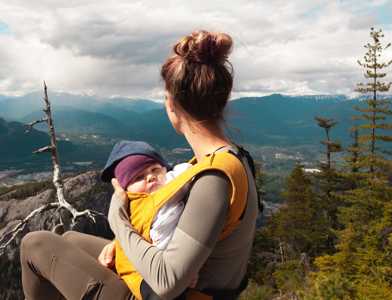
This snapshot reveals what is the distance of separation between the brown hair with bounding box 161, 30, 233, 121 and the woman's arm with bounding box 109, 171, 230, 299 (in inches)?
17.5

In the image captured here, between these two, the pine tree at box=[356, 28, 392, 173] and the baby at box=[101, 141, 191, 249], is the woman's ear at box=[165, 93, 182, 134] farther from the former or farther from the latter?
the pine tree at box=[356, 28, 392, 173]

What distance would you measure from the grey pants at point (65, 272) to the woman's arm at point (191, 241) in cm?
50

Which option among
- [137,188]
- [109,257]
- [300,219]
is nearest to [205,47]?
[137,188]

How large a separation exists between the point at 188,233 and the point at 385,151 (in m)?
25.3

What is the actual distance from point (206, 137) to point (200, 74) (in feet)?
1.27

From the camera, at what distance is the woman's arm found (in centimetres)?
211

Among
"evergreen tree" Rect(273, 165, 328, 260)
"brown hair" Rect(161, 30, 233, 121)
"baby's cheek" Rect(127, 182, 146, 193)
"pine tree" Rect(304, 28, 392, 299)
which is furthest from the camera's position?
"evergreen tree" Rect(273, 165, 328, 260)

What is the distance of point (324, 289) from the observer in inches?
248

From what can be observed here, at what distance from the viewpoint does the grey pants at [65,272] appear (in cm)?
271

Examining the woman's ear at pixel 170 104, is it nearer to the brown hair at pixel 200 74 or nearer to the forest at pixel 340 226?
the brown hair at pixel 200 74

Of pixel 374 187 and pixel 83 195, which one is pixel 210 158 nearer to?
pixel 374 187

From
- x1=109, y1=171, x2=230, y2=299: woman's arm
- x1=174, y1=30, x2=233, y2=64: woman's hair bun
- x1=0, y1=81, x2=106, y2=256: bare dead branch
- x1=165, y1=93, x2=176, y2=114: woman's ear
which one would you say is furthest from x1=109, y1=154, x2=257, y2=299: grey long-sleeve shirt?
x1=0, y1=81, x2=106, y2=256: bare dead branch

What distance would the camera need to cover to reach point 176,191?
7.41 feet

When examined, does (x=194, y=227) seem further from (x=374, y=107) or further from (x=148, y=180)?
(x=374, y=107)
